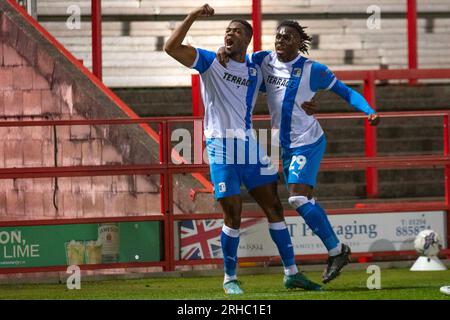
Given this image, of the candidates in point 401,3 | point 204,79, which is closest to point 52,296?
point 204,79

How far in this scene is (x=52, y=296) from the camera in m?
12.3

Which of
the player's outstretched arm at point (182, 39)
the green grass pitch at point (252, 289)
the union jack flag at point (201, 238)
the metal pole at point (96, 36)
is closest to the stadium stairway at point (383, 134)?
the metal pole at point (96, 36)

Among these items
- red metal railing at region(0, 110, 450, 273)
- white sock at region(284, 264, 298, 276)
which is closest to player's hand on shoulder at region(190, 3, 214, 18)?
white sock at region(284, 264, 298, 276)

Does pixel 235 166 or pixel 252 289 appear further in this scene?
pixel 252 289

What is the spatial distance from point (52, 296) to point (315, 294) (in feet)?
8.75

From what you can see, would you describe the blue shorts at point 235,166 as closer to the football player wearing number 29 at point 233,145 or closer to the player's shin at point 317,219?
the football player wearing number 29 at point 233,145

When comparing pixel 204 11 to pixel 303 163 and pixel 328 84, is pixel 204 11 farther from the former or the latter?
pixel 303 163

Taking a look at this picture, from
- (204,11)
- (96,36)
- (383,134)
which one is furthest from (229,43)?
(383,134)

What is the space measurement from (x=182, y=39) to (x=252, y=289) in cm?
255

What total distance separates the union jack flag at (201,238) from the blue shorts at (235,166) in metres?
3.12

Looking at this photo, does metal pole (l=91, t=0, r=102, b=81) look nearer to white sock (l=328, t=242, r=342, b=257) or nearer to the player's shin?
the player's shin

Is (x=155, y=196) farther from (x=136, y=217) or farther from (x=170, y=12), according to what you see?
(x=170, y=12)

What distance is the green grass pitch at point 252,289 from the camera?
36.4ft

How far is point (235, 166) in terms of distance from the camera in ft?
37.2
